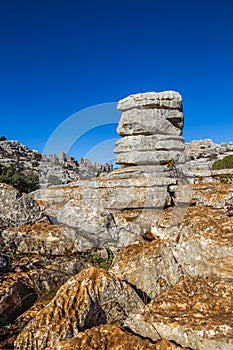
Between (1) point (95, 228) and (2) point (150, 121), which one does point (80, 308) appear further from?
(2) point (150, 121)

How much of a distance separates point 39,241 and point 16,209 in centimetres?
189

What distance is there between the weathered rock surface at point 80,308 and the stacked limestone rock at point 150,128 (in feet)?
37.2

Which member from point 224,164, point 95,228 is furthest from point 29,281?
point 224,164

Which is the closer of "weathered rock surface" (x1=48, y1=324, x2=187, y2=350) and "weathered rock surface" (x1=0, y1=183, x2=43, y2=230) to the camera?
"weathered rock surface" (x1=48, y1=324, x2=187, y2=350)

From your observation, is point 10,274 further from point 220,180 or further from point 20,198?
point 220,180

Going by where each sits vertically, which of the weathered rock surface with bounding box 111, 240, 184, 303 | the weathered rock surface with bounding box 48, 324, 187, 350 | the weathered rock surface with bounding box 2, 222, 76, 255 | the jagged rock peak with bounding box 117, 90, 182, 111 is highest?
the jagged rock peak with bounding box 117, 90, 182, 111

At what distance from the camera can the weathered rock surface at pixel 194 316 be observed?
11.2 feet

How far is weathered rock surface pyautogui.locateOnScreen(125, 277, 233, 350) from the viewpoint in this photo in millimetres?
3400

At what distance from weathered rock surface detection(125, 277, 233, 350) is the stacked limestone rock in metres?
11.6

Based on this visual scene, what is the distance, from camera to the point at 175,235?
6121 mm

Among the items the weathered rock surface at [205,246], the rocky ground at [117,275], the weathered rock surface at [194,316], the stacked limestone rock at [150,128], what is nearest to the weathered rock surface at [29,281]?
the rocky ground at [117,275]

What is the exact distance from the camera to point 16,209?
8.91m

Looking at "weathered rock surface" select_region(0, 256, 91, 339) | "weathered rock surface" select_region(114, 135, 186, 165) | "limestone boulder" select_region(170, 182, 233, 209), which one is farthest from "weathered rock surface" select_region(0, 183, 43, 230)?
"weathered rock surface" select_region(114, 135, 186, 165)

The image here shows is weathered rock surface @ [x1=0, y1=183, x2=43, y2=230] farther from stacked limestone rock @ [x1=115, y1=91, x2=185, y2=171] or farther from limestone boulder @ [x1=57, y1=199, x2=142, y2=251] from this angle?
stacked limestone rock @ [x1=115, y1=91, x2=185, y2=171]
